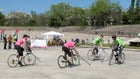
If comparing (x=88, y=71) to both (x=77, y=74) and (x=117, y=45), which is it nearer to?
(x=77, y=74)

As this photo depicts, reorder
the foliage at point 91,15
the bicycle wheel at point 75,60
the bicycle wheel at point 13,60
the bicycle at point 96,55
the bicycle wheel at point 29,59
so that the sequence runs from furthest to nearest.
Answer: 1. the foliage at point 91,15
2. the bicycle at point 96,55
3. the bicycle wheel at point 29,59
4. the bicycle wheel at point 75,60
5. the bicycle wheel at point 13,60

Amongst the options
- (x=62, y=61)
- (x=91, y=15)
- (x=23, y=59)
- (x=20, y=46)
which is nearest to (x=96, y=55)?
(x=62, y=61)

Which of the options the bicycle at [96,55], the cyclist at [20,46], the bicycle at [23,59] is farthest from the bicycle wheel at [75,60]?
the bicycle at [96,55]

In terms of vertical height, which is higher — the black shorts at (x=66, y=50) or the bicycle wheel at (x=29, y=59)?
the black shorts at (x=66, y=50)

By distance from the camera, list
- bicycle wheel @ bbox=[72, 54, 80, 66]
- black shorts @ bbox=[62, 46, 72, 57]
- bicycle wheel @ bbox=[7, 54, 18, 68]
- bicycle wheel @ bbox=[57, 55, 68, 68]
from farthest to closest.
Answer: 1. bicycle wheel @ bbox=[72, 54, 80, 66]
2. bicycle wheel @ bbox=[7, 54, 18, 68]
3. bicycle wheel @ bbox=[57, 55, 68, 68]
4. black shorts @ bbox=[62, 46, 72, 57]

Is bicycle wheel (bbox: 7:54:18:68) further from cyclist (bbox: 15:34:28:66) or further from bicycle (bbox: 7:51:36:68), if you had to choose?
cyclist (bbox: 15:34:28:66)

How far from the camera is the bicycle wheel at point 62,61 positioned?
1902 centimetres

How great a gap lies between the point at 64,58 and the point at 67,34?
75189 mm

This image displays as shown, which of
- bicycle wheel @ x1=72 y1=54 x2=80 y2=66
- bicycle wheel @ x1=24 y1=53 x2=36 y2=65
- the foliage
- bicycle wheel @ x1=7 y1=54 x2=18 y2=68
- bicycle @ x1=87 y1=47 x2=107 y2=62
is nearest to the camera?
bicycle wheel @ x1=7 y1=54 x2=18 y2=68

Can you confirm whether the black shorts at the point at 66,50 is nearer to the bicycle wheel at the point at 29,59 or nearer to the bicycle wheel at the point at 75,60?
the bicycle wheel at the point at 75,60

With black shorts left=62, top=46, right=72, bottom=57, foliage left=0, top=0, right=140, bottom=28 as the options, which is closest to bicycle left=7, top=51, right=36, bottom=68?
black shorts left=62, top=46, right=72, bottom=57

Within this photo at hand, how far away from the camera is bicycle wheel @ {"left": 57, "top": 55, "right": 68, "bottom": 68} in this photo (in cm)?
1902

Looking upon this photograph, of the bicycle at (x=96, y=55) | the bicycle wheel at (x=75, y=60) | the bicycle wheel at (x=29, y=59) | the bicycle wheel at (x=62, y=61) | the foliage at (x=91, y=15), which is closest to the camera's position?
the bicycle wheel at (x=62, y=61)

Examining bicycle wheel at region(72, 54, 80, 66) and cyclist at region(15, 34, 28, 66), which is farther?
bicycle wheel at region(72, 54, 80, 66)
